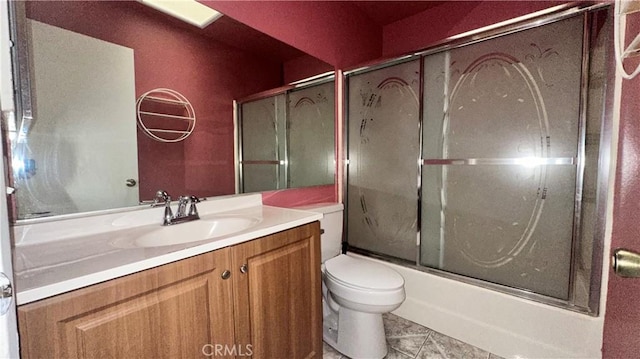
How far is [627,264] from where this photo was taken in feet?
1.66

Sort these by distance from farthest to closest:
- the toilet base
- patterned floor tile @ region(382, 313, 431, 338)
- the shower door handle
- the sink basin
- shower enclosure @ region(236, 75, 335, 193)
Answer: patterned floor tile @ region(382, 313, 431, 338)
shower enclosure @ region(236, 75, 335, 193)
the toilet base
the sink basin
the shower door handle

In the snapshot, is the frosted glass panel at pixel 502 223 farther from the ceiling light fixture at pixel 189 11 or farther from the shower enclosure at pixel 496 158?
the ceiling light fixture at pixel 189 11

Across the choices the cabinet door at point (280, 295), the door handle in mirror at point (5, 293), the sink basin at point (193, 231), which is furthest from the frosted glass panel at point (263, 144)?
the door handle in mirror at point (5, 293)

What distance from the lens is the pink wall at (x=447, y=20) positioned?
6.07 feet

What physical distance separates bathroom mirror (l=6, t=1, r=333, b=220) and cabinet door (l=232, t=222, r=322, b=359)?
0.54m

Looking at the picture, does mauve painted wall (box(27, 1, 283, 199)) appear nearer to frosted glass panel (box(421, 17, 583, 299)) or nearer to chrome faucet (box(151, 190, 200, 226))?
chrome faucet (box(151, 190, 200, 226))

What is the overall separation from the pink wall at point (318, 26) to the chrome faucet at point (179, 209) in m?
0.95

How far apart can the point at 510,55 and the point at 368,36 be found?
1238 mm

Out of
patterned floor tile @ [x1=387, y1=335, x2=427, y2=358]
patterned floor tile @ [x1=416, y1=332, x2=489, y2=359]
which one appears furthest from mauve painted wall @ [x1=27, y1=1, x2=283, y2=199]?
patterned floor tile @ [x1=416, y1=332, x2=489, y2=359]

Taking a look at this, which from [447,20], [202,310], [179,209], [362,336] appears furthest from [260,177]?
[447,20]

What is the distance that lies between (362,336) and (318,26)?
2013mm

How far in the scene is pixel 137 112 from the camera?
109 cm

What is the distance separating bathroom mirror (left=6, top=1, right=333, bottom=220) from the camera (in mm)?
857

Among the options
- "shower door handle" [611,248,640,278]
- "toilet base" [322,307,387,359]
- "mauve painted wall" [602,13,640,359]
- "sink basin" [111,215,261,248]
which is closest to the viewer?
"shower door handle" [611,248,640,278]
